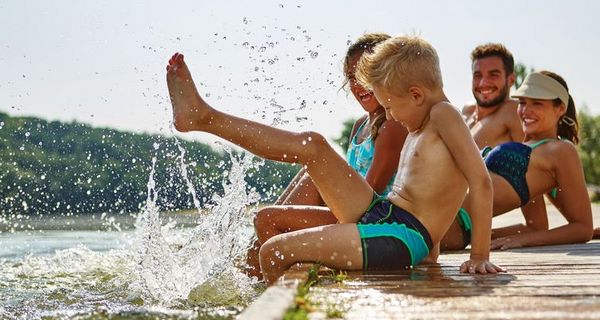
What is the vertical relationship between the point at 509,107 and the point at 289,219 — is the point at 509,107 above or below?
above

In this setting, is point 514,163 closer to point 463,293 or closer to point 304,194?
point 304,194

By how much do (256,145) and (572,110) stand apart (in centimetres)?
323

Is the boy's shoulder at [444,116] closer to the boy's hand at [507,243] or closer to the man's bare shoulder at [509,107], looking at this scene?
the boy's hand at [507,243]

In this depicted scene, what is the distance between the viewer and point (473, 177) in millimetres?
3668

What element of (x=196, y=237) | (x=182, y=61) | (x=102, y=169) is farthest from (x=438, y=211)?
(x=102, y=169)

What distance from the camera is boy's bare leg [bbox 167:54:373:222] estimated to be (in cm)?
377

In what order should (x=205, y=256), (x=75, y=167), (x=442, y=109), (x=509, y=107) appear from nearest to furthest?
(x=442, y=109), (x=205, y=256), (x=509, y=107), (x=75, y=167)

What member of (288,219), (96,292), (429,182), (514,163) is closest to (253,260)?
(288,219)

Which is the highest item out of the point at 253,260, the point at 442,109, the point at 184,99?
the point at 184,99

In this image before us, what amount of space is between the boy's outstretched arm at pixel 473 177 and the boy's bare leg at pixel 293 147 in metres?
0.47

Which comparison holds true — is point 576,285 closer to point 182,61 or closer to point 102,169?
point 182,61

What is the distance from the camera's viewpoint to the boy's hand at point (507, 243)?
546 centimetres

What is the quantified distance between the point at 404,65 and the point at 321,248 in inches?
35.0

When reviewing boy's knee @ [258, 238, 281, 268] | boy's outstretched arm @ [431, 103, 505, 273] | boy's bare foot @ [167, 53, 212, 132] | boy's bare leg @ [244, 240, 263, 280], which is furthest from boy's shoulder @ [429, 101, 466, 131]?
boy's bare leg @ [244, 240, 263, 280]
